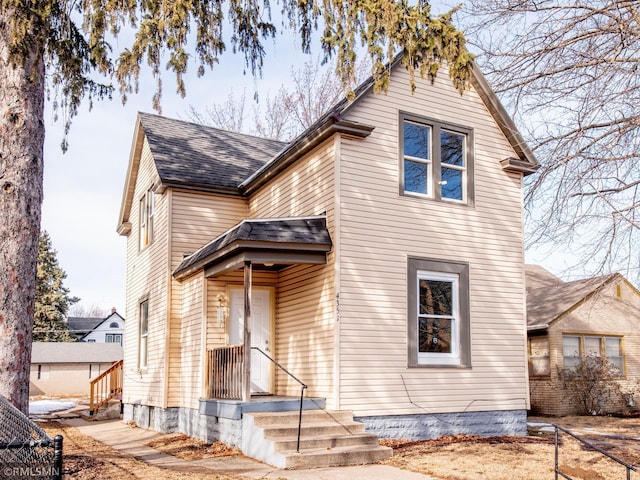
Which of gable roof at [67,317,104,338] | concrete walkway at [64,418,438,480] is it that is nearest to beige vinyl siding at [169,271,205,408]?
concrete walkway at [64,418,438,480]

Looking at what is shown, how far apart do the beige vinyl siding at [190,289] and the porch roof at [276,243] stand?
2019 millimetres

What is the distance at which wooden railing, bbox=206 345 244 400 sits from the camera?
1124 centimetres

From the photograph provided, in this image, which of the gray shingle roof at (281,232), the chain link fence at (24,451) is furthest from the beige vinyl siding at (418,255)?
the chain link fence at (24,451)

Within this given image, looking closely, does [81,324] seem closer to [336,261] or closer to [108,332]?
[108,332]

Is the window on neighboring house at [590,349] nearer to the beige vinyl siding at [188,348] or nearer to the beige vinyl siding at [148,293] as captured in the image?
the beige vinyl siding at [188,348]

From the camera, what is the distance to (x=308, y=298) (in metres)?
12.3

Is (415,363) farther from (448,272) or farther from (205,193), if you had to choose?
(205,193)

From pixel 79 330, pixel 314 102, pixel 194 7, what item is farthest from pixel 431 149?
pixel 79 330

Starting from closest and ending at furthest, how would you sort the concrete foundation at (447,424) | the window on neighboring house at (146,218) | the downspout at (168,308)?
the concrete foundation at (447,424) → the downspout at (168,308) → the window on neighboring house at (146,218)

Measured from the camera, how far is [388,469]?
9.12 meters

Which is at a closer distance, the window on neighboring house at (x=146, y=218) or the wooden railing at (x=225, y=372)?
the wooden railing at (x=225, y=372)

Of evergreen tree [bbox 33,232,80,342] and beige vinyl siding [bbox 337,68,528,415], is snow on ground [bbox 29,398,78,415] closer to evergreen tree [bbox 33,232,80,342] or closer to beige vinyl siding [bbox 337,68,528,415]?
beige vinyl siding [bbox 337,68,528,415]

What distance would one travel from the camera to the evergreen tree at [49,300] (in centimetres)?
4800

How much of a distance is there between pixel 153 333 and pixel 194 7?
902 centimetres
